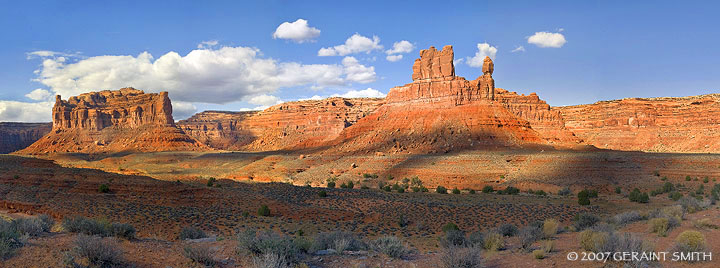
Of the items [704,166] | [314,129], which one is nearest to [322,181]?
[704,166]

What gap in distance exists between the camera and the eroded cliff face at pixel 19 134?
143625mm

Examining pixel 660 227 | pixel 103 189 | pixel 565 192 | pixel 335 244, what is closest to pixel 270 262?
pixel 335 244

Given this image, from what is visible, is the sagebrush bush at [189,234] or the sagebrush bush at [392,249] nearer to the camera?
the sagebrush bush at [392,249]

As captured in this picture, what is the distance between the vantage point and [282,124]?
142250 millimetres

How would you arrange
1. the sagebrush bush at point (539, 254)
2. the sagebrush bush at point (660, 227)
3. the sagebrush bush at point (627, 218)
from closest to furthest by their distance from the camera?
1. the sagebrush bush at point (539, 254)
2. the sagebrush bush at point (660, 227)
3. the sagebrush bush at point (627, 218)

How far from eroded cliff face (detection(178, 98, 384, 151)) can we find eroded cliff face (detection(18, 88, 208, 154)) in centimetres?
2440

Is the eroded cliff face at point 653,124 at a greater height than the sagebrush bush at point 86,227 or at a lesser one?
greater

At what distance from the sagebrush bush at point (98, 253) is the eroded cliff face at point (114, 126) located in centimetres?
11085

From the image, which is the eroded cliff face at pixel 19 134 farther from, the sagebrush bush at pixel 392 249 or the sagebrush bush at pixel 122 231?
the sagebrush bush at pixel 392 249

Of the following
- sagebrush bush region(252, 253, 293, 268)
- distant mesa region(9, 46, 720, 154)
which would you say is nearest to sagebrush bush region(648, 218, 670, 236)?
sagebrush bush region(252, 253, 293, 268)

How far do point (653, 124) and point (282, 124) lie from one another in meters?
107

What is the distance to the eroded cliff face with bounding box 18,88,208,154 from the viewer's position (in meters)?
113

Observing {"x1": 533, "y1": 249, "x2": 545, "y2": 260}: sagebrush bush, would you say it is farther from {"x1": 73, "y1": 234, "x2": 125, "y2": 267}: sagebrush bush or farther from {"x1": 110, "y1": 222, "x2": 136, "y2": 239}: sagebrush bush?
{"x1": 110, "y1": 222, "x2": 136, "y2": 239}: sagebrush bush

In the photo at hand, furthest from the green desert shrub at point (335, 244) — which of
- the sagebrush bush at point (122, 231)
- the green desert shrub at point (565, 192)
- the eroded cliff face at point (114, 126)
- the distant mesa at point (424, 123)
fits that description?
the eroded cliff face at point (114, 126)
